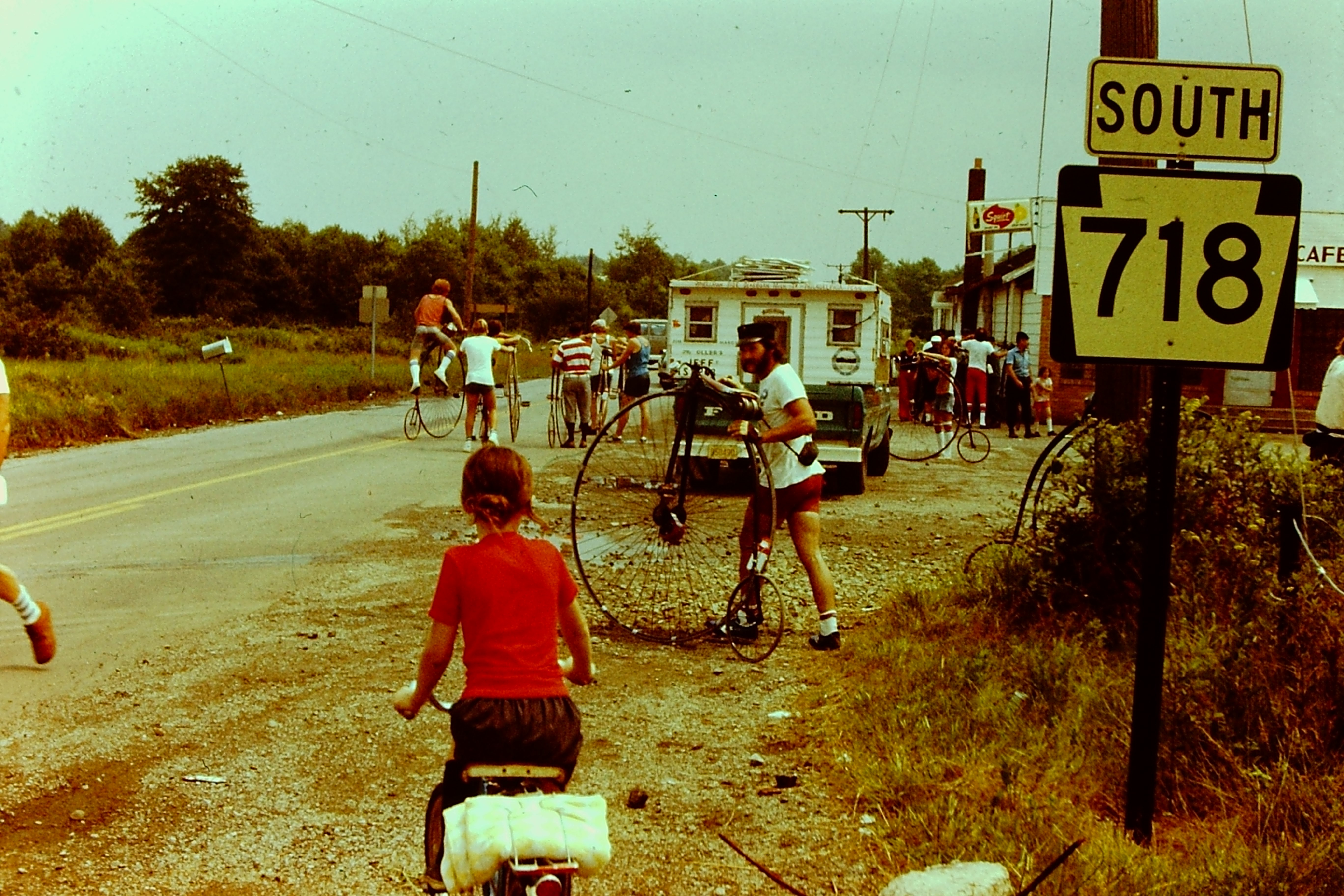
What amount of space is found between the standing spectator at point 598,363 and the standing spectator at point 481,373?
1920mm

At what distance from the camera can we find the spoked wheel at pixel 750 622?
8477 millimetres

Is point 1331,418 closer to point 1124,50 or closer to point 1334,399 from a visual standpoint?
point 1334,399

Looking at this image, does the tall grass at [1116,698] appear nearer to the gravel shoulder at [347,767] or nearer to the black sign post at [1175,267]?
the gravel shoulder at [347,767]

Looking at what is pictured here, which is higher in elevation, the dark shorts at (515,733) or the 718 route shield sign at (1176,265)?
the 718 route shield sign at (1176,265)

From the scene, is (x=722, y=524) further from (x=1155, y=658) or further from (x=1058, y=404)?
(x=1058, y=404)

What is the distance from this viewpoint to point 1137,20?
913cm

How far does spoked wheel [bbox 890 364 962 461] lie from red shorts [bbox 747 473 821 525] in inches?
492

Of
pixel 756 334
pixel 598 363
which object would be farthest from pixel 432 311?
pixel 756 334

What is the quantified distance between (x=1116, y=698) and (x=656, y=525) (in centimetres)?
352

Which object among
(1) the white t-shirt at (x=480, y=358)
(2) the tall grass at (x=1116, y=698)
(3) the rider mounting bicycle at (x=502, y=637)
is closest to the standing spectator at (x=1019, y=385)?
(1) the white t-shirt at (x=480, y=358)

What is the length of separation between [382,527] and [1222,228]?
363 inches

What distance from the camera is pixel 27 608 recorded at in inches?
277

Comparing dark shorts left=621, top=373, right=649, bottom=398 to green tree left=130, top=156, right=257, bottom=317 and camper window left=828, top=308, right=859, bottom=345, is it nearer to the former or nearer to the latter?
camper window left=828, top=308, right=859, bottom=345

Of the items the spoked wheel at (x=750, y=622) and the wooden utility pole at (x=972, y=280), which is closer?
the spoked wheel at (x=750, y=622)
